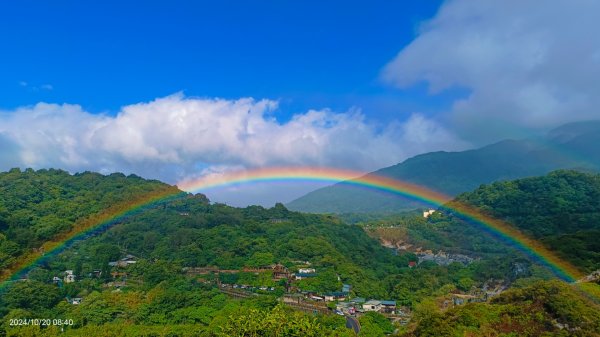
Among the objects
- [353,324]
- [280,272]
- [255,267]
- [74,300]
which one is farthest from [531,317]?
[74,300]

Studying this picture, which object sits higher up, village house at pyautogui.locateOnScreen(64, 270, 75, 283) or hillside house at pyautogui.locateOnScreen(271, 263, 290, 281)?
village house at pyautogui.locateOnScreen(64, 270, 75, 283)

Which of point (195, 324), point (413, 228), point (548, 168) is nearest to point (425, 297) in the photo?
point (195, 324)

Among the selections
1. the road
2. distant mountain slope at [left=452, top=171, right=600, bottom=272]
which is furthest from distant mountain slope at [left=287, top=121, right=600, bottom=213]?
the road

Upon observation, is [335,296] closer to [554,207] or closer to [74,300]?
[74,300]

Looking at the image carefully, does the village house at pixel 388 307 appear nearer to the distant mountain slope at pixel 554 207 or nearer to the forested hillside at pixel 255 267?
the forested hillside at pixel 255 267

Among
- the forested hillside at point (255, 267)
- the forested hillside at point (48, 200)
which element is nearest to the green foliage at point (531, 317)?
the forested hillside at point (255, 267)

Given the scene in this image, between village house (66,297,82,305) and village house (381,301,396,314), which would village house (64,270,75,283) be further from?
village house (381,301,396,314)

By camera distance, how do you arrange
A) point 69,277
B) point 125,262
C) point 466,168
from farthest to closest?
point 466,168 < point 125,262 < point 69,277

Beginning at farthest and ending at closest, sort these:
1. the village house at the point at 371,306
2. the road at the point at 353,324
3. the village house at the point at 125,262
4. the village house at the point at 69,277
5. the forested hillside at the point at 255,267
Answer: the village house at the point at 125,262, the village house at the point at 69,277, the village house at the point at 371,306, the road at the point at 353,324, the forested hillside at the point at 255,267
